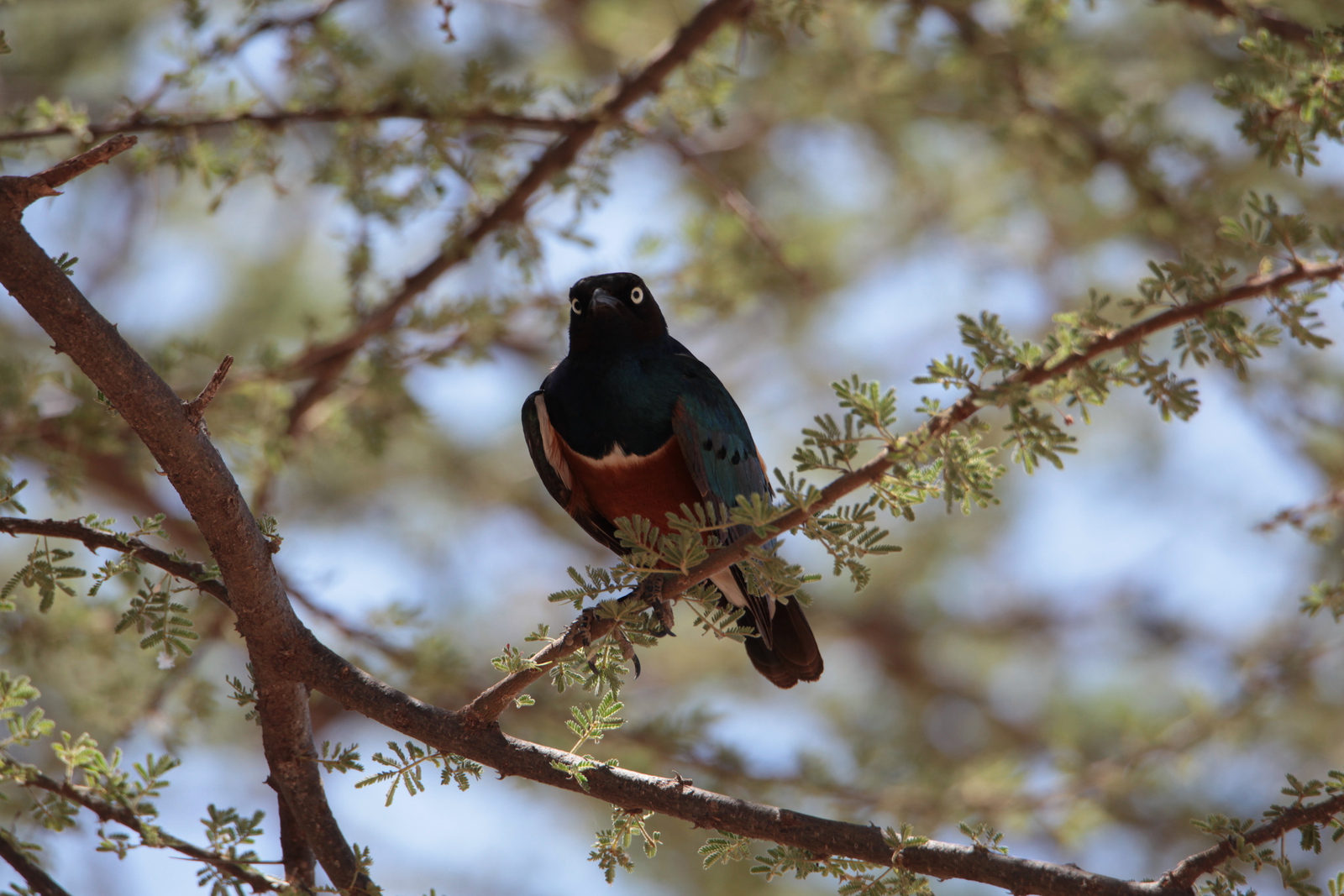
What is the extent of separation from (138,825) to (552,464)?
5.85 ft

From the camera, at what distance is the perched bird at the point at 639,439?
351cm

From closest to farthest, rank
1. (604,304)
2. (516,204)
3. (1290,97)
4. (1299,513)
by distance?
(1290,97)
(1299,513)
(604,304)
(516,204)

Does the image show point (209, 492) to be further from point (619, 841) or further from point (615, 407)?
point (615, 407)

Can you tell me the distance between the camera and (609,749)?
4359mm

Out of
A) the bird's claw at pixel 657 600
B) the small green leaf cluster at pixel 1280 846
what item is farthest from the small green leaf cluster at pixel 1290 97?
the bird's claw at pixel 657 600

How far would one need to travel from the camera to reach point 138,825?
96.0 inches

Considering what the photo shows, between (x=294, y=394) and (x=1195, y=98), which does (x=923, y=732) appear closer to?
(x=1195, y=98)

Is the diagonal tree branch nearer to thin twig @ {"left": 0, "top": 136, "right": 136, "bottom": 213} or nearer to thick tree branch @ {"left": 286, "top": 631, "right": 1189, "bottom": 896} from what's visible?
thick tree branch @ {"left": 286, "top": 631, "right": 1189, "bottom": 896}

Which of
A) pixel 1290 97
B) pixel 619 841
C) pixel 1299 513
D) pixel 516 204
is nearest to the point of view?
pixel 619 841

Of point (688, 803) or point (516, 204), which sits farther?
point (516, 204)

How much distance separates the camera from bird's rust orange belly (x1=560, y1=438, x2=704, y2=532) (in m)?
3.58

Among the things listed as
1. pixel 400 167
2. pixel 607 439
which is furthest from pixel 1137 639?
pixel 400 167

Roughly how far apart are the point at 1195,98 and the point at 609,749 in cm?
571

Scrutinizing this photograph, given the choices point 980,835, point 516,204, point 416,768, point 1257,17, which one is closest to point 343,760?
point 416,768
